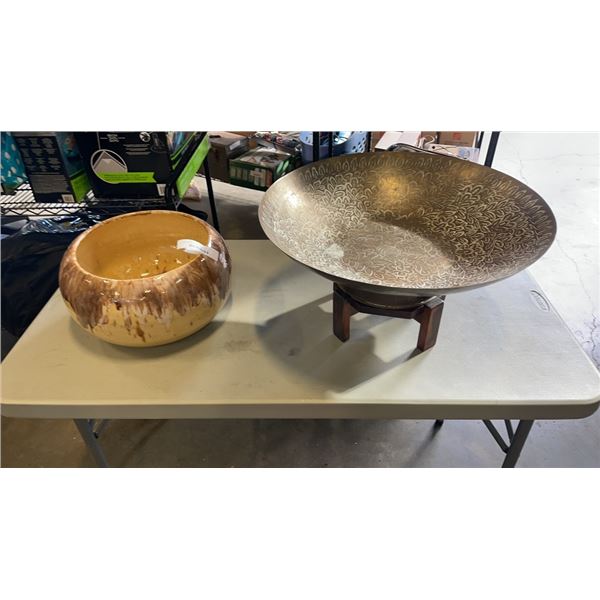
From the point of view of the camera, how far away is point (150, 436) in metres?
1.57

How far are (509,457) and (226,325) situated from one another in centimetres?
75

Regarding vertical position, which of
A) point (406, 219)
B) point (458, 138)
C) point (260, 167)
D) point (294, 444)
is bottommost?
point (294, 444)

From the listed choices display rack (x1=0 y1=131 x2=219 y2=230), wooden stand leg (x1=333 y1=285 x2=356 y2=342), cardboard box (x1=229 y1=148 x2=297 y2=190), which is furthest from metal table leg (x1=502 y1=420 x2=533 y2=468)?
cardboard box (x1=229 y1=148 x2=297 y2=190)

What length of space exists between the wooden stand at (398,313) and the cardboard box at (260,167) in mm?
1348

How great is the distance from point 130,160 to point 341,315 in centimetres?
91

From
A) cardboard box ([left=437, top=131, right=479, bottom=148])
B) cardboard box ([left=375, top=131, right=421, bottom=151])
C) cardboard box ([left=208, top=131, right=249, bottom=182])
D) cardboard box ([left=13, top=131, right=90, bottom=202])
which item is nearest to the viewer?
cardboard box ([left=13, top=131, right=90, bottom=202])

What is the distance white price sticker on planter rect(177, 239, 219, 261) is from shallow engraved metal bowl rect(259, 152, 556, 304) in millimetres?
164

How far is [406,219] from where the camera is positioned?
3.84 ft

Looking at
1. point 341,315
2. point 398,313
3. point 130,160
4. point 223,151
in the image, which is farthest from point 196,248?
point 223,151

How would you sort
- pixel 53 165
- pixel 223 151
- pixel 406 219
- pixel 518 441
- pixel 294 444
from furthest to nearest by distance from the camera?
pixel 223 151
pixel 294 444
pixel 53 165
pixel 406 219
pixel 518 441

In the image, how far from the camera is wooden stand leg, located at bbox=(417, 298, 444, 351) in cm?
96

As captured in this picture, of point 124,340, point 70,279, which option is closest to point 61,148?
point 70,279

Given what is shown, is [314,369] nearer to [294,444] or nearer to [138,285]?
[138,285]

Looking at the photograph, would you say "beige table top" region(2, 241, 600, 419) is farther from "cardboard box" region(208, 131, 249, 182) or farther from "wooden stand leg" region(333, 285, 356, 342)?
"cardboard box" region(208, 131, 249, 182)
